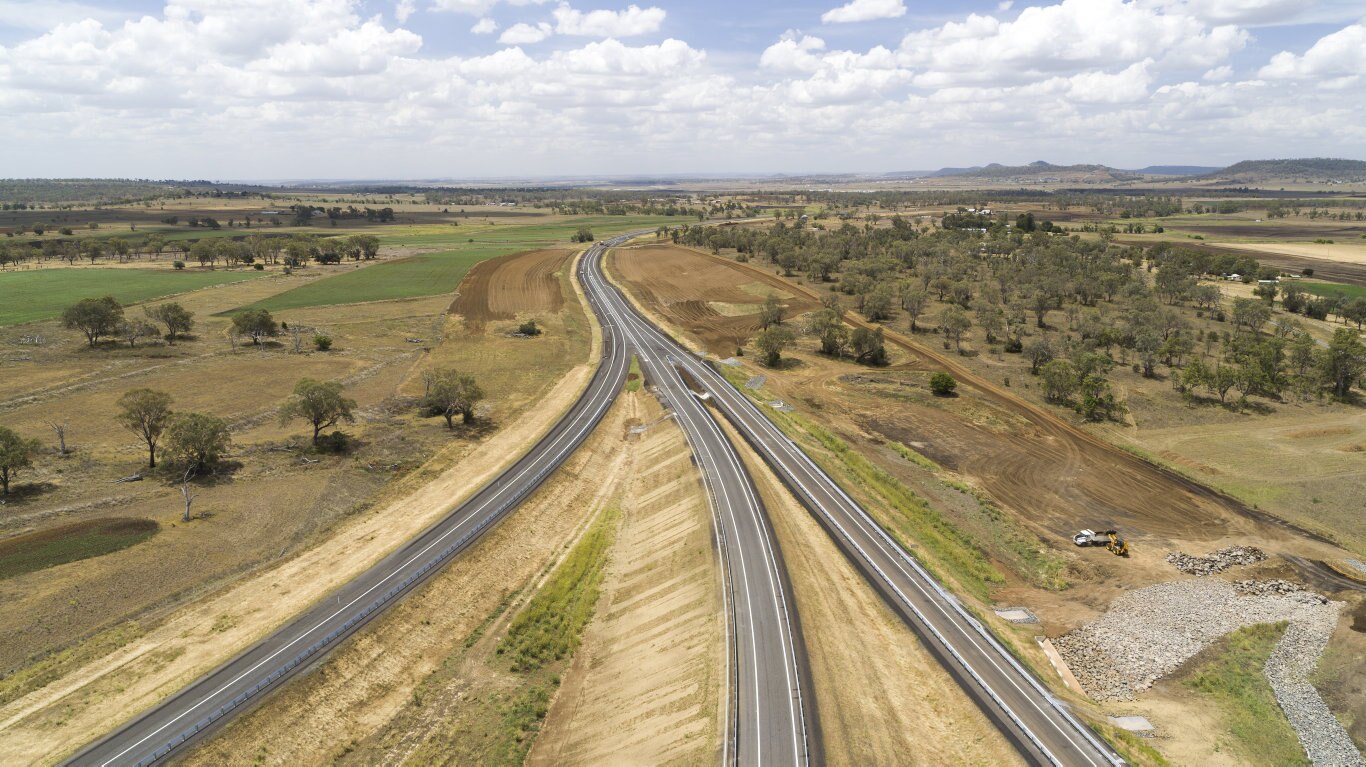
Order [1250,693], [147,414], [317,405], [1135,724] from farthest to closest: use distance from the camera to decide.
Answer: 1. [317,405]
2. [147,414]
3. [1250,693]
4. [1135,724]

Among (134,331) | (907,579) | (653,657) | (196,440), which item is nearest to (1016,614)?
(907,579)

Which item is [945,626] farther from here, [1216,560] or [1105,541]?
[1216,560]

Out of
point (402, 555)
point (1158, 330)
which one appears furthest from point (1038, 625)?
point (1158, 330)

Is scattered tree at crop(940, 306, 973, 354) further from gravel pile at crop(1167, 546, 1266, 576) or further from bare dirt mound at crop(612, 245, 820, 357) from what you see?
gravel pile at crop(1167, 546, 1266, 576)

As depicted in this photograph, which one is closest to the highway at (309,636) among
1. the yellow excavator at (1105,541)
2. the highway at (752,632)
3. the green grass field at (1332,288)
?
the highway at (752,632)

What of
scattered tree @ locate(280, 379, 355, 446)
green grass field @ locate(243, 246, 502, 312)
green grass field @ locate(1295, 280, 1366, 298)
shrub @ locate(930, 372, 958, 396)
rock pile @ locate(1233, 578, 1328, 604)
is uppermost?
green grass field @ locate(243, 246, 502, 312)

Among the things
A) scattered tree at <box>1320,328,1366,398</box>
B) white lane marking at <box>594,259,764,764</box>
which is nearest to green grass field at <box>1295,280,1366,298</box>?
scattered tree at <box>1320,328,1366,398</box>
